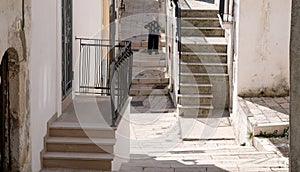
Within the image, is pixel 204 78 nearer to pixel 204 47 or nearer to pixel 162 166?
pixel 204 47

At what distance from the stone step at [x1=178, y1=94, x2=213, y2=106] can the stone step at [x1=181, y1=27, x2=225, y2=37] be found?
191 cm

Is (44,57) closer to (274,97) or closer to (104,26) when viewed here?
(274,97)

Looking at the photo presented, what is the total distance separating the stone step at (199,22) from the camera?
14.2 m

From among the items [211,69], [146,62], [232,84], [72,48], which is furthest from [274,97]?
[146,62]

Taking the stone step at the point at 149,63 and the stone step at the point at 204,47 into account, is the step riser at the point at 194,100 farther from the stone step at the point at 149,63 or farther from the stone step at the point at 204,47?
the stone step at the point at 149,63

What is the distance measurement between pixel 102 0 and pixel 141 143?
15.5 ft

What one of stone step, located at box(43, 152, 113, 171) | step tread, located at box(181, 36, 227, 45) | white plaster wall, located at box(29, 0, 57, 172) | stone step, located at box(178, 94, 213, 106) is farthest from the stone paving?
white plaster wall, located at box(29, 0, 57, 172)

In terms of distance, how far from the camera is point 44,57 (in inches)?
303

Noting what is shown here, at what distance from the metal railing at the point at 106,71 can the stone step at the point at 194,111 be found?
170 cm

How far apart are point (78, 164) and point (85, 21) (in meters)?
4.40

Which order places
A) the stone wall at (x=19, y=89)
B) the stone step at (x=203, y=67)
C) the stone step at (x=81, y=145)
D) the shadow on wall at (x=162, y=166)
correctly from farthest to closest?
the stone step at (x=203, y=67)
the stone step at (x=81, y=145)
the shadow on wall at (x=162, y=166)
the stone wall at (x=19, y=89)

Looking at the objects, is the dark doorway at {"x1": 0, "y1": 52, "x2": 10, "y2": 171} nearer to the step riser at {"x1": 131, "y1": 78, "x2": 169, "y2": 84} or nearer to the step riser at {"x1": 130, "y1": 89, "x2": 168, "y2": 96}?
the step riser at {"x1": 130, "y1": 89, "x2": 168, "y2": 96}

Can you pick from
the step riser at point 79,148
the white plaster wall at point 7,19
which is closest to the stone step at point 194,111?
the step riser at point 79,148

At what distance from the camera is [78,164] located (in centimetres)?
764
